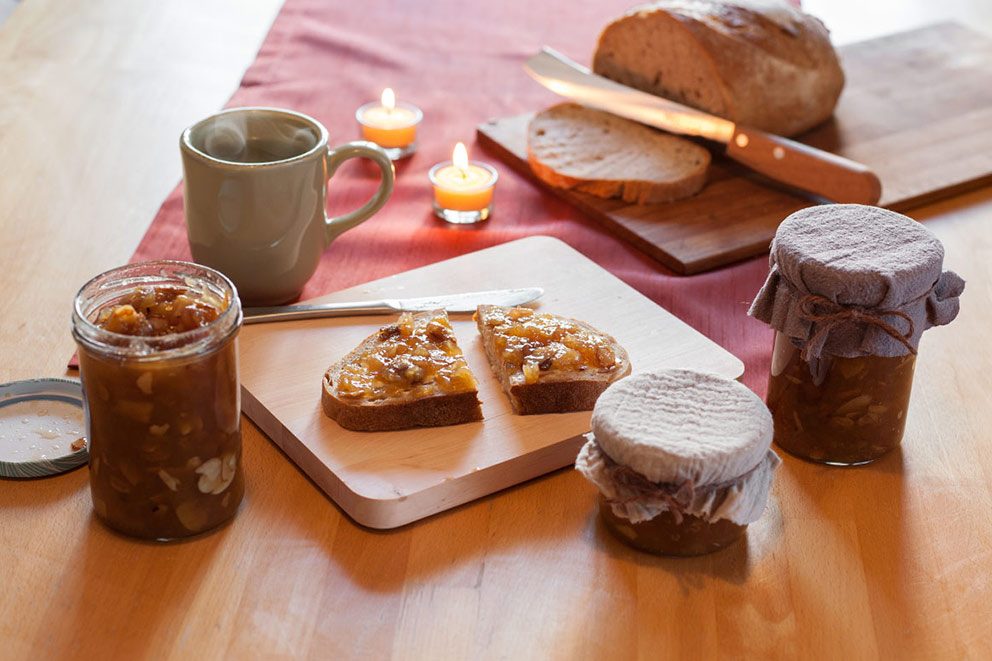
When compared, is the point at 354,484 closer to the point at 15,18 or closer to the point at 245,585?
the point at 245,585

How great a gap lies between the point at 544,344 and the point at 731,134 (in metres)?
0.85

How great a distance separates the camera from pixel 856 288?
4.35ft

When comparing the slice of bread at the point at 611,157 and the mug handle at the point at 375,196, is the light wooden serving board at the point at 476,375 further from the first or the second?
the slice of bread at the point at 611,157

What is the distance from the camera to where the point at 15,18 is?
281cm

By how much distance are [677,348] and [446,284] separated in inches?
15.4

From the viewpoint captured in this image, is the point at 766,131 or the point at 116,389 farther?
the point at 766,131

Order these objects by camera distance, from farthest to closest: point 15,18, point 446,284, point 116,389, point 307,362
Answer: point 15,18
point 446,284
point 307,362
point 116,389

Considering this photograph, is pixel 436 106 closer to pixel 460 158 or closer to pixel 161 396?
pixel 460 158

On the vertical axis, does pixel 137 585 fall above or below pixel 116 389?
below

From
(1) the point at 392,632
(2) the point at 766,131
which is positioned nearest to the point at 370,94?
(2) the point at 766,131

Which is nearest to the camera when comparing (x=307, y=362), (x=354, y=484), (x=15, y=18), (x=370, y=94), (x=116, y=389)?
(x=116, y=389)

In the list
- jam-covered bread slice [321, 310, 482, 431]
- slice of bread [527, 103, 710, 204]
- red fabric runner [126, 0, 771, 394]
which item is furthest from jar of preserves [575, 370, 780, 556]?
slice of bread [527, 103, 710, 204]

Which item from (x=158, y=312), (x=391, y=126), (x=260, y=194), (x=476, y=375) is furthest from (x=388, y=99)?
(x=158, y=312)

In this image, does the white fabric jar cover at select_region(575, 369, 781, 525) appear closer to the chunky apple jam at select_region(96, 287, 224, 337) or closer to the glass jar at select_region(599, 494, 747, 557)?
the glass jar at select_region(599, 494, 747, 557)
